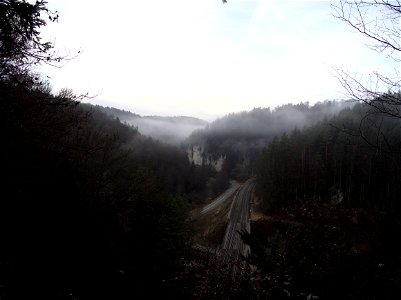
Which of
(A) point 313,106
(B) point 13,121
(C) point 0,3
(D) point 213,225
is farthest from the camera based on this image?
(A) point 313,106

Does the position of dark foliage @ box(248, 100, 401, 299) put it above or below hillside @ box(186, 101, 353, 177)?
below

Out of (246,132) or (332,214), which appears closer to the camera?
(332,214)

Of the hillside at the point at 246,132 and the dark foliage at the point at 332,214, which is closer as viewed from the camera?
the dark foliage at the point at 332,214

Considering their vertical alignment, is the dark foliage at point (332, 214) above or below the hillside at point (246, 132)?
below

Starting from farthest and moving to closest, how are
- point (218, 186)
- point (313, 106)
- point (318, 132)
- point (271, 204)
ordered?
point (313, 106) < point (218, 186) < point (318, 132) < point (271, 204)

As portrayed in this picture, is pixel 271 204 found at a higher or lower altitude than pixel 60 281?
lower

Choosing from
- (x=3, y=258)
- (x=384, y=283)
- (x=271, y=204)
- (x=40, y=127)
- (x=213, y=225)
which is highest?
(x=40, y=127)

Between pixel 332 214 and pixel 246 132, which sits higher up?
pixel 246 132

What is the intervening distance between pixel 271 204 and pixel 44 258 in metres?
44.0

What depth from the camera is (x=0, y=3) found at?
16.3 feet

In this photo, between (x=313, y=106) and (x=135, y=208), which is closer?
(x=135, y=208)

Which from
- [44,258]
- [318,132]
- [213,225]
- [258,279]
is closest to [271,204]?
[213,225]

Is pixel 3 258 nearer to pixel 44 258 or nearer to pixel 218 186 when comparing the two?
pixel 44 258

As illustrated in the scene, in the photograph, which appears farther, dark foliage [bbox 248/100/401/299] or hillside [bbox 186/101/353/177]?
hillside [bbox 186/101/353/177]
